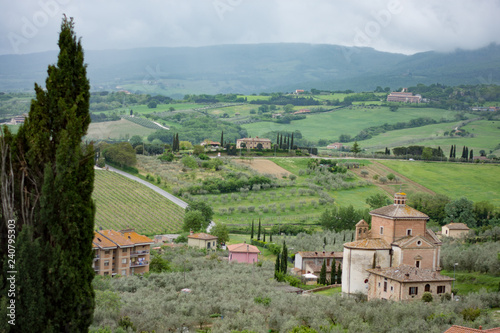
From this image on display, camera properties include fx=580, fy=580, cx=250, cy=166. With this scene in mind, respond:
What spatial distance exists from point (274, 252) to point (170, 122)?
401ft

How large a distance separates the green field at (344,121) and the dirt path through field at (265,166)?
222ft

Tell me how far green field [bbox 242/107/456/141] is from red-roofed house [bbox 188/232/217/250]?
4410 inches

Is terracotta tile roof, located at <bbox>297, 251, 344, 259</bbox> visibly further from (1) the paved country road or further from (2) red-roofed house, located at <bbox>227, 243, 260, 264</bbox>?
(1) the paved country road

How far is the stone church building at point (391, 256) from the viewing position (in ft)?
105

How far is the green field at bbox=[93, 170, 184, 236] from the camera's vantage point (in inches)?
2389

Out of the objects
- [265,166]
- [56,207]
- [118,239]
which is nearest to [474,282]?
[118,239]

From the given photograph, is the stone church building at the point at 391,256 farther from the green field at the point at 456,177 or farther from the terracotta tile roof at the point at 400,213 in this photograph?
the green field at the point at 456,177

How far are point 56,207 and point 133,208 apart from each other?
53301 mm

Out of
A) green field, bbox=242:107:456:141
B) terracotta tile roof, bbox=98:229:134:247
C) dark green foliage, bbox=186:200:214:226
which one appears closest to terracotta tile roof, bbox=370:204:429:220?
terracotta tile roof, bbox=98:229:134:247

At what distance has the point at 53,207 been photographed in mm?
14773

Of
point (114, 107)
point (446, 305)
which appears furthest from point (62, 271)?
point (114, 107)

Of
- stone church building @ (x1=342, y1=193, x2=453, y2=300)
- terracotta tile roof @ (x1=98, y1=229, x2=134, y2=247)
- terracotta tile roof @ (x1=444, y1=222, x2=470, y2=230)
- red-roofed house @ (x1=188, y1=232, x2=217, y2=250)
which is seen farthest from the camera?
terracotta tile roof @ (x1=444, y1=222, x2=470, y2=230)

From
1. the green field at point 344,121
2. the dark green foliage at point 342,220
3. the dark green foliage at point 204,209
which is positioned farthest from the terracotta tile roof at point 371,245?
the green field at point 344,121

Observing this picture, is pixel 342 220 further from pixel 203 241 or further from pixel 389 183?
pixel 389 183
